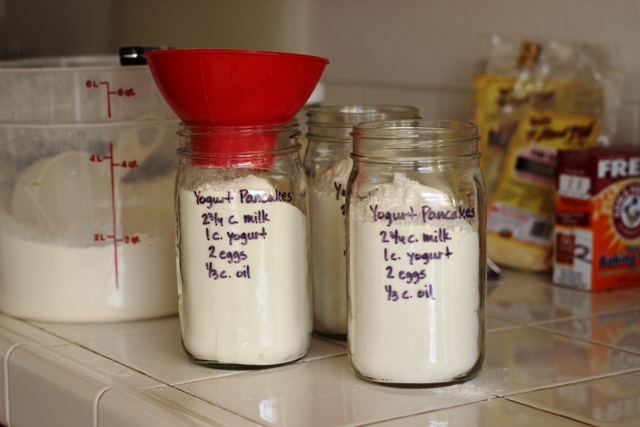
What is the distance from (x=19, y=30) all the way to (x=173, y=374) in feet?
3.61

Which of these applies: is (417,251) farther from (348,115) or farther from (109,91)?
(109,91)

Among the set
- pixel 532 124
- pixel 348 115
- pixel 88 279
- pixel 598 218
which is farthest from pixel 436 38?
pixel 88 279

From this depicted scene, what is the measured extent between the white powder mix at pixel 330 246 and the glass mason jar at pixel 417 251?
4.0 inches

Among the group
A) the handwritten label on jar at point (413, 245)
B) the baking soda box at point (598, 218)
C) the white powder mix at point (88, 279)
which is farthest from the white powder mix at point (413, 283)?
the baking soda box at point (598, 218)

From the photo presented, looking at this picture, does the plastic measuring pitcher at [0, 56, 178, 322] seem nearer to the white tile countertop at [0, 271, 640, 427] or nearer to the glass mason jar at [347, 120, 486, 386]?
the white tile countertop at [0, 271, 640, 427]

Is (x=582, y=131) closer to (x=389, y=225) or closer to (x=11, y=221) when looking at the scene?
(x=389, y=225)

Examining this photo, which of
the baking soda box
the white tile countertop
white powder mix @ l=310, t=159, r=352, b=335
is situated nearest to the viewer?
the white tile countertop

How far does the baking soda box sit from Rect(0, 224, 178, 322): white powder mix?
0.46 meters

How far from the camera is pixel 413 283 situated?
0.62 meters

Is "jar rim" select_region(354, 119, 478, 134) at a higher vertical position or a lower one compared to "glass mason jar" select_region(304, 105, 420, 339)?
higher

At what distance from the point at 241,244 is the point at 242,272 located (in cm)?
2

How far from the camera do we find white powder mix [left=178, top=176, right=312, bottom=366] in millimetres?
663

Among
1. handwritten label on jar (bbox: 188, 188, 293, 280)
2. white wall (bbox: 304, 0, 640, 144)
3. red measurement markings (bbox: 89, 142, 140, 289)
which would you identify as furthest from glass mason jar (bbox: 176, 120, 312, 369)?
white wall (bbox: 304, 0, 640, 144)

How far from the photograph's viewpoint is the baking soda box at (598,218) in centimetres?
98
